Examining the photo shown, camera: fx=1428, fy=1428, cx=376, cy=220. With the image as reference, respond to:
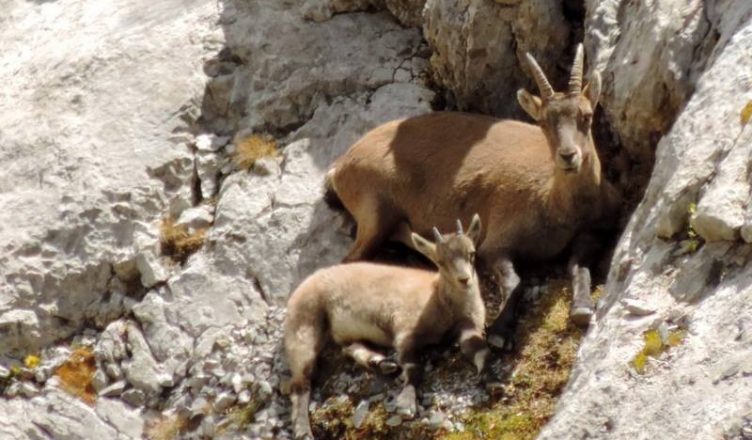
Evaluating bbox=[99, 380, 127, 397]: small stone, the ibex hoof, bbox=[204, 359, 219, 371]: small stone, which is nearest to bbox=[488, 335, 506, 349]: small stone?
the ibex hoof

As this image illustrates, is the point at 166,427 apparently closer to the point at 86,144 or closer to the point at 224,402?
the point at 224,402

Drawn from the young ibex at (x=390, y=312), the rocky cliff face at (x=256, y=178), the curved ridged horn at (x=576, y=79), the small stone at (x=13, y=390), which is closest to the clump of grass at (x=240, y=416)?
the rocky cliff face at (x=256, y=178)

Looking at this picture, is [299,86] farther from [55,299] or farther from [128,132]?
[55,299]

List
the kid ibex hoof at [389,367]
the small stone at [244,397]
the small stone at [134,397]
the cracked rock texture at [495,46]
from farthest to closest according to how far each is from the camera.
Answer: the cracked rock texture at [495,46]
the small stone at [134,397]
the small stone at [244,397]
the kid ibex hoof at [389,367]

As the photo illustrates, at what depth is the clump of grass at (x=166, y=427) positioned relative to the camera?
504 inches

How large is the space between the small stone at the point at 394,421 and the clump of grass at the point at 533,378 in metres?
0.48

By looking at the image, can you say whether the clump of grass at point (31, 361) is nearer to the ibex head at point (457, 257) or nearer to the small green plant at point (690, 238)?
the ibex head at point (457, 257)

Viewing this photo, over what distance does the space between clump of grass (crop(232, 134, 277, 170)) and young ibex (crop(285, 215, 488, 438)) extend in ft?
7.09

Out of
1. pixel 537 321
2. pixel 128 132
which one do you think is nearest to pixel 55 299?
pixel 128 132

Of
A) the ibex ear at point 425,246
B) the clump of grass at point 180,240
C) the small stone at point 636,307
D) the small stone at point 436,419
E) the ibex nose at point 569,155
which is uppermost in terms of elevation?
the ibex nose at point 569,155

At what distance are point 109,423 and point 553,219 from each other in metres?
4.46

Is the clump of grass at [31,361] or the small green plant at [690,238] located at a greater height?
the small green plant at [690,238]

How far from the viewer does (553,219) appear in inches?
500

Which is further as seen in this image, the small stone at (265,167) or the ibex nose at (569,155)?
the small stone at (265,167)
